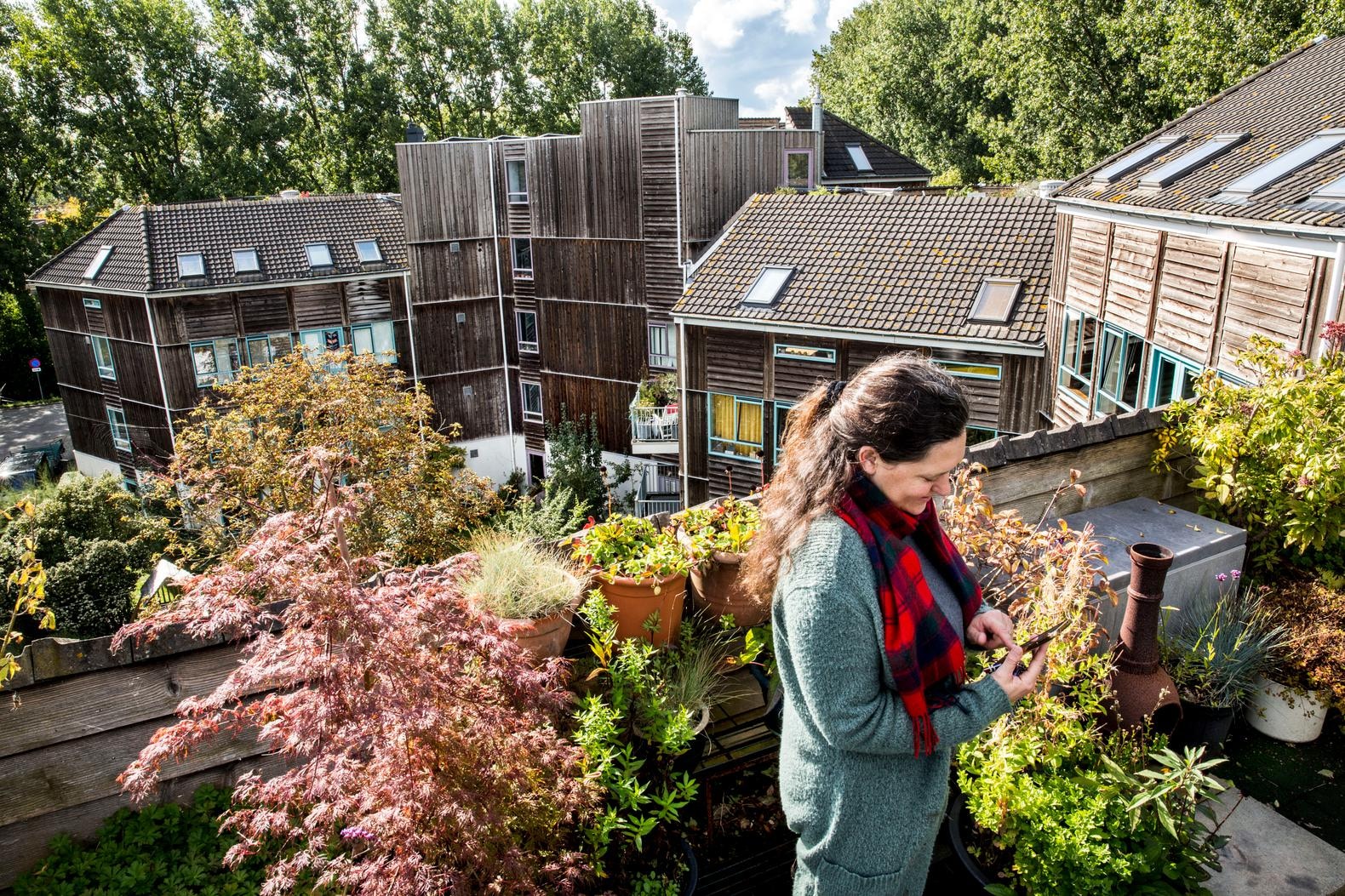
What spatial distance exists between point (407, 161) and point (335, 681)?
76.0 feet

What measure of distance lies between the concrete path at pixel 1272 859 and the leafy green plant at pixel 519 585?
8.62 feet

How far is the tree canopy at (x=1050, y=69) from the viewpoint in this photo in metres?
20.6

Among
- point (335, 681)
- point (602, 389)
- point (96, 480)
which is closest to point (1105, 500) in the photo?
point (335, 681)

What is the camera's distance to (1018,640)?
9.81 feet

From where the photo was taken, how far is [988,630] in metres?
2.24

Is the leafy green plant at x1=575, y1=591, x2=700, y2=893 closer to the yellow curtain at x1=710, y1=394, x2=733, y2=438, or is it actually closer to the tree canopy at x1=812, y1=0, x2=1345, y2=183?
the yellow curtain at x1=710, y1=394, x2=733, y2=438

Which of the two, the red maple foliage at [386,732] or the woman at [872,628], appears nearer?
the woman at [872,628]

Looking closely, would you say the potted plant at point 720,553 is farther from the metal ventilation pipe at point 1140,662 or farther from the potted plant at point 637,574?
the metal ventilation pipe at point 1140,662

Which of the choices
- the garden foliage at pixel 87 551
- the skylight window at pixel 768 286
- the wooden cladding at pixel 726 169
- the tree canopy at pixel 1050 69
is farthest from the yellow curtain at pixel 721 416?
the tree canopy at pixel 1050 69

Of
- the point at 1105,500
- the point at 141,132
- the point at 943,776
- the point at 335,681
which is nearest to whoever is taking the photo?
the point at 943,776

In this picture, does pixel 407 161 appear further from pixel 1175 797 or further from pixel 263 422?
pixel 1175 797

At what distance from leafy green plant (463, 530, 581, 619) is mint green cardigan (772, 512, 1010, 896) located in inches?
61.5

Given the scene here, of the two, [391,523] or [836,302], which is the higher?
[836,302]

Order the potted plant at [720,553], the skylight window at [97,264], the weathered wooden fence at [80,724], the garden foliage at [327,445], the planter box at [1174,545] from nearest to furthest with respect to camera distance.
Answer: the weathered wooden fence at [80,724] < the potted plant at [720,553] < the planter box at [1174,545] < the garden foliage at [327,445] < the skylight window at [97,264]
